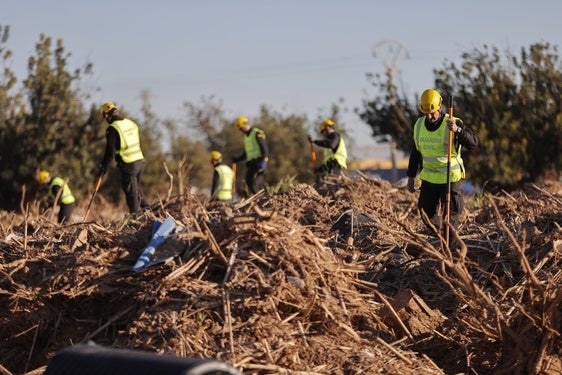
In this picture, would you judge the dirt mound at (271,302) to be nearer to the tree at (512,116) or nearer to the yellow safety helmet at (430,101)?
the yellow safety helmet at (430,101)

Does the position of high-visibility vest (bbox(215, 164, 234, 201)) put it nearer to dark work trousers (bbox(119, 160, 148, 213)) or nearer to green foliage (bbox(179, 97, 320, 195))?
dark work trousers (bbox(119, 160, 148, 213))

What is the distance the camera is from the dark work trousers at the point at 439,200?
960 centimetres

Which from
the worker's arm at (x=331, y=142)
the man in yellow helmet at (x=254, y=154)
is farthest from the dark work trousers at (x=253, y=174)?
the worker's arm at (x=331, y=142)

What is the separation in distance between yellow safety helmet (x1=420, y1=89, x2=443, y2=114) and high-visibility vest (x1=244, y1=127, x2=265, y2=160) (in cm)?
946

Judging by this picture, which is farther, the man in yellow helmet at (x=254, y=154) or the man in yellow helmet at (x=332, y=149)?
the man in yellow helmet at (x=254, y=154)

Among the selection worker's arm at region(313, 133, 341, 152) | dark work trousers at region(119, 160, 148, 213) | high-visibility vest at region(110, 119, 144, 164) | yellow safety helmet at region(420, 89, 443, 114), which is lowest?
worker's arm at region(313, 133, 341, 152)

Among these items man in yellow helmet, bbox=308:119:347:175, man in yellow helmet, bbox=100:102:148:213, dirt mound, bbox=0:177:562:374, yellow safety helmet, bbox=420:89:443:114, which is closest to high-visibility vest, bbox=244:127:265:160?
man in yellow helmet, bbox=308:119:347:175

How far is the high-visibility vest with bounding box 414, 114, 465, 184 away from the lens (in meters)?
9.59

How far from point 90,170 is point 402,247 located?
19.6 metres

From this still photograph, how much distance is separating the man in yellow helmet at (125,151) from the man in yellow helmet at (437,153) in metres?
5.02

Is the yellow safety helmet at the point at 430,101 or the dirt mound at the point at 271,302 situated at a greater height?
the yellow safety helmet at the point at 430,101

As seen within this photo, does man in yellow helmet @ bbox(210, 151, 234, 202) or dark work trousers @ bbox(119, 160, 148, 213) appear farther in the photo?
man in yellow helmet @ bbox(210, 151, 234, 202)

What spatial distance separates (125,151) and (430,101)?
5548 millimetres

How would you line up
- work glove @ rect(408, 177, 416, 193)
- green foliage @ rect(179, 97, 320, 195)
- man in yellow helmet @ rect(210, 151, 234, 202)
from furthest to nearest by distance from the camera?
green foliage @ rect(179, 97, 320, 195)
man in yellow helmet @ rect(210, 151, 234, 202)
work glove @ rect(408, 177, 416, 193)
